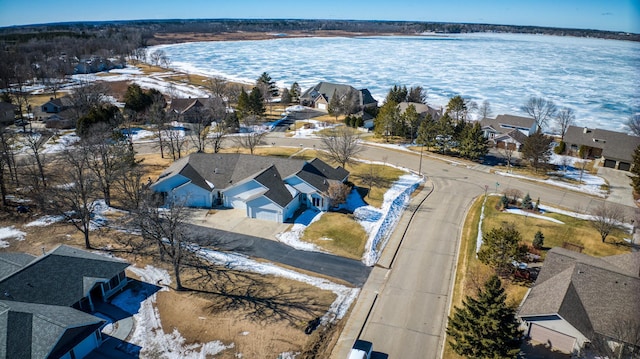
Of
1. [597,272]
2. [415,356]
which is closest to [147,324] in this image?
[415,356]

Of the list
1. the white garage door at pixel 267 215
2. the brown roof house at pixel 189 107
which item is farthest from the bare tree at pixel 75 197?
the brown roof house at pixel 189 107

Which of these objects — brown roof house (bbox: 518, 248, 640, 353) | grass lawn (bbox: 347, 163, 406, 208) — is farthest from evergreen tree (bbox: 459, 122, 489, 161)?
brown roof house (bbox: 518, 248, 640, 353)

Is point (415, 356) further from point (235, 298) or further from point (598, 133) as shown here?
point (598, 133)

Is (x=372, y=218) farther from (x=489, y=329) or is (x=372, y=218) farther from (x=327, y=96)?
(x=327, y=96)

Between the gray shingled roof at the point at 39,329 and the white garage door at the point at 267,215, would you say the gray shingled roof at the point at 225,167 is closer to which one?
the white garage door at the point at 267,215

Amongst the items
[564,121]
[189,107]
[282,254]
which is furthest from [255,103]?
[564,121]

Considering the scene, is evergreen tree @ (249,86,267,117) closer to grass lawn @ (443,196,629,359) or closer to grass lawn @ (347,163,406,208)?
grass lawn @ (347,163,406,208)

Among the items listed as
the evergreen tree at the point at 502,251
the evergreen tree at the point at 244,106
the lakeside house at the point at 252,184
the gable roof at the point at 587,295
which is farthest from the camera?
the evergreen tree at the point at 244,106
